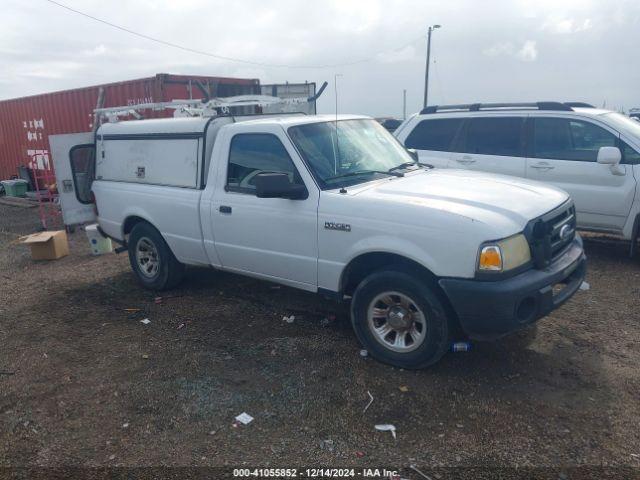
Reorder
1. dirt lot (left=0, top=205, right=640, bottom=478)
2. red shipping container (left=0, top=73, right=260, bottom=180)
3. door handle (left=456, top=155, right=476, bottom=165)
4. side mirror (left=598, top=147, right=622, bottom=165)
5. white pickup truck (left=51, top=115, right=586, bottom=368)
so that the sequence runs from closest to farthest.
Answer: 1. dirt lot (left=0, top=205, right=640, bottom=478)
2. white pickup truck (left=51, top=115, right=586, bottom=368)
3. side mirror (left=598, top=147, right=622, bottom=165)
4. door handle (left=456, top=155, right=476, bottom=165)
5. red shipping container (left=0, top=73, right=260, bottom=180)

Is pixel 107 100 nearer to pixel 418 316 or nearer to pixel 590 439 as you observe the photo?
pixel 418 316

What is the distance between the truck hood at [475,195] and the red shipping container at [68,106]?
5657 millimetres

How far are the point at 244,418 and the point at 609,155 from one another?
5005 millimetres

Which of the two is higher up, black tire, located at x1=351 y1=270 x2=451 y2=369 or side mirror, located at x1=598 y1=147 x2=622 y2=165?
side mirror, located at x1=598 y1=147 x2=622 y2=165

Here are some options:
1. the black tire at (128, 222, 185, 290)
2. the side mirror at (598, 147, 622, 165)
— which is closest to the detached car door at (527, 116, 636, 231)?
the side mirror at (598, 147, 622, 165)

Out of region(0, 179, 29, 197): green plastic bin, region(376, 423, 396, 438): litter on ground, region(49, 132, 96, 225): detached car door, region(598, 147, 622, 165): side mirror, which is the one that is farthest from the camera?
region(0, 179, 29, 197): green plastic bin

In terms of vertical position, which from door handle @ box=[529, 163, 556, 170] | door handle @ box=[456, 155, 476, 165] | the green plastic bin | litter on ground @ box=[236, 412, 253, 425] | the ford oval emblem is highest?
door handle @ box=[456, 155, 476, 165]

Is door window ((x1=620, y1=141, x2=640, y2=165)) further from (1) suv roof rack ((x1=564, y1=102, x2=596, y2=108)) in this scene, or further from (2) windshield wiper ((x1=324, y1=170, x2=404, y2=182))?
(2) windshield wiper ((x1=324, y1=170, x2=404, y2=182))

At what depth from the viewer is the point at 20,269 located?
780 cm

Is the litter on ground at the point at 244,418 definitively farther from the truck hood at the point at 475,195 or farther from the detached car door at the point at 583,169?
the detached car door at the point at 583,169

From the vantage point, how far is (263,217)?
4.58 meters

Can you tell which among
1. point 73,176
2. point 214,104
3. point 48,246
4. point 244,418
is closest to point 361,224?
point 244,418

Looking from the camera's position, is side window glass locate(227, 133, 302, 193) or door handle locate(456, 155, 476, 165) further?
door handle locate(456, 155, 476, 165)

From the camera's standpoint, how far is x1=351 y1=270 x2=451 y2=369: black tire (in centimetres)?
370
